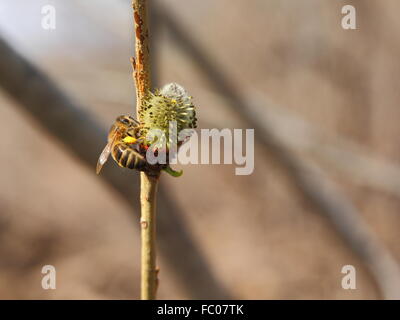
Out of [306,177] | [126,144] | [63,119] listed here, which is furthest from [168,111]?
[306,177]

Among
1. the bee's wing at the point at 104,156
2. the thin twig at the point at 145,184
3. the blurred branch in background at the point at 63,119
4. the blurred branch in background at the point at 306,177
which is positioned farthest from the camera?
the blurred branch in background at the point at 306,177

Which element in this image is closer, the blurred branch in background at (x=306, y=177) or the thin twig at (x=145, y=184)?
the thin twig at (x=145, y=184)

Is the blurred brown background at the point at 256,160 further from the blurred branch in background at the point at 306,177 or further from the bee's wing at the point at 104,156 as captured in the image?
the bee's wing at the point at 104,156

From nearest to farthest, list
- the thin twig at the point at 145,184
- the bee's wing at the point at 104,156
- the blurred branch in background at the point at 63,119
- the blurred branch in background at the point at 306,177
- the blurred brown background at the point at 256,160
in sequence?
the thin twig at the point at 145,184 → the bee's wing at the point at 104,156 → the blurred branch in background at the point at 63,119 → the blurred branch in background at the point at 306,177 → the blurred brown background at the point at 256,160

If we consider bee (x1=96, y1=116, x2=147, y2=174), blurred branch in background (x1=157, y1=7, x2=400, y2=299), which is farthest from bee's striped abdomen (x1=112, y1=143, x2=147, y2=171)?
blurred branch in background (x1=157, y1=7, x2=400, y2=299)

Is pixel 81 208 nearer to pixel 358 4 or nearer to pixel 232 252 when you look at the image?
pixel 232 252

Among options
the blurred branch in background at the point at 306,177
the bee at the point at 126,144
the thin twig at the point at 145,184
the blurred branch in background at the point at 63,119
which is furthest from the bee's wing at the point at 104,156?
the blurred branch in background at the point at 306,177

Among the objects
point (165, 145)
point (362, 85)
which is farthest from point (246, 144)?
point (165, 145)
